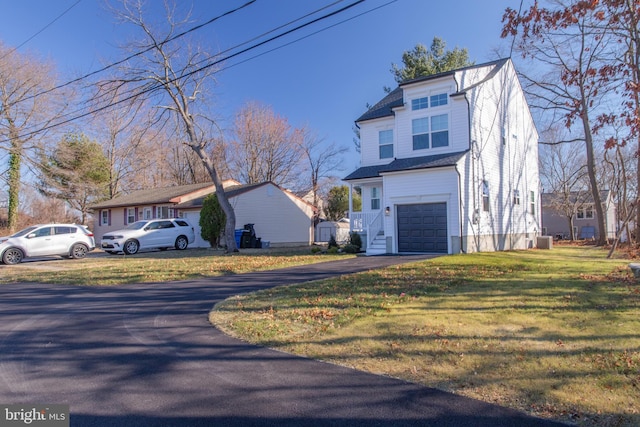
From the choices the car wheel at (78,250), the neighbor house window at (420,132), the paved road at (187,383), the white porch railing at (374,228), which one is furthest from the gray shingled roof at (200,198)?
the paved road at (187,383)

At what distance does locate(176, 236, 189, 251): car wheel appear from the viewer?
952 inches

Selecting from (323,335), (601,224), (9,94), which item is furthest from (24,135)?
(601,224)

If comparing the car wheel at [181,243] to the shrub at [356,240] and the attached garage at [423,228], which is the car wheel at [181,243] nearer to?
the shrub at [356,240]

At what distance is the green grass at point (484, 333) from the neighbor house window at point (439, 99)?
10.8m

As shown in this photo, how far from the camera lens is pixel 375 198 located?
21.1 m

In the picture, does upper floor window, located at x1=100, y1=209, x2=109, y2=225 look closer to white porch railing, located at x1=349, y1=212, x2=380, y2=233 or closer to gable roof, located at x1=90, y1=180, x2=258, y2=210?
gable roof, located at x1=90, y1=180, x2=258, y2=210

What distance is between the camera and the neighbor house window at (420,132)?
19078 millimetres

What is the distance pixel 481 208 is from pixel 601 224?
12792 millimetres

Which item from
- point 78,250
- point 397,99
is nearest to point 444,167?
point 397,99

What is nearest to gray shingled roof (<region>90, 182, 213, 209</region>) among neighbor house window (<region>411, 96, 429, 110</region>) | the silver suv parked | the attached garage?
the silver suv parked

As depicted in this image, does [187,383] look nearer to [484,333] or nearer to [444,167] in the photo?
[484,333]

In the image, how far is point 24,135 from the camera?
25.9 meters

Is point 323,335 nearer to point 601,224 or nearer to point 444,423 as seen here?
point 444,423

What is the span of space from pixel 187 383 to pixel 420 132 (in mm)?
16906
